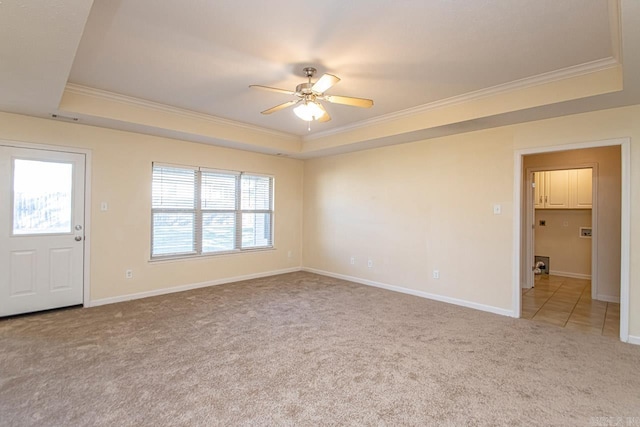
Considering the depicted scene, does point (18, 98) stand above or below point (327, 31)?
below

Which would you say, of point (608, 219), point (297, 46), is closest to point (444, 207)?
point (608, 219)

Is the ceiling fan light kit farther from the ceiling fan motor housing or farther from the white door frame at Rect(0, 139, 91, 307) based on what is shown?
the white door frame at Rect(0, 139, 91, 307)

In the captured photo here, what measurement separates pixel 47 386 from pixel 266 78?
3.16 m

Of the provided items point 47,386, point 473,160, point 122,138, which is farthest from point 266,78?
point 47,386

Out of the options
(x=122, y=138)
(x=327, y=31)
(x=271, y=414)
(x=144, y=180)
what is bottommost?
(x=271, y=414)

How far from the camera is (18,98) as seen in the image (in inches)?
127

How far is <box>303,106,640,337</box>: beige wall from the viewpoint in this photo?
354cm

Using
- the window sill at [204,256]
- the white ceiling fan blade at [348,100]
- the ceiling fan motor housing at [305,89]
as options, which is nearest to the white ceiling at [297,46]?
the ceiling fan motor housing at [305,89]

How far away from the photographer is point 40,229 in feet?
12.8

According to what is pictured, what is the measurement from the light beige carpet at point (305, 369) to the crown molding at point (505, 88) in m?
2.58

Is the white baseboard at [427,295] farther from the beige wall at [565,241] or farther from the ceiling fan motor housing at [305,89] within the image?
the beige wall at [565,241]

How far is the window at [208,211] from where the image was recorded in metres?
4.93

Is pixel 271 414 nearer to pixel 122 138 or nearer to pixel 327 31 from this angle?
pixel 327 31

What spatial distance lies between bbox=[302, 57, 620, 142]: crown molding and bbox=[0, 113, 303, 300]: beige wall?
8.84 feet
